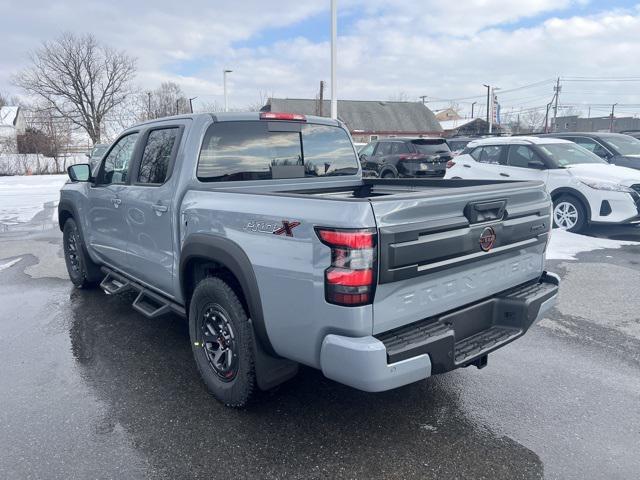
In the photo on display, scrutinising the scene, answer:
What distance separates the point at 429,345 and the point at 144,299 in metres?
2.94

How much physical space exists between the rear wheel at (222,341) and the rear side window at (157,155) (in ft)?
3.65

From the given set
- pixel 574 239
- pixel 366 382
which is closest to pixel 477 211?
pixel 366 382

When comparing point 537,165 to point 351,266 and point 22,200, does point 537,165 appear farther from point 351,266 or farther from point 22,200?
point 22,200

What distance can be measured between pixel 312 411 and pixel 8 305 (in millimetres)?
4189

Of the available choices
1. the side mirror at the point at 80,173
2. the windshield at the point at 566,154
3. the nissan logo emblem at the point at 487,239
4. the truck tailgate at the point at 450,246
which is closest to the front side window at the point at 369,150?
the windshield at the point at 566,154

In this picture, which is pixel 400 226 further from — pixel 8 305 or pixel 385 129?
pixel 385 129

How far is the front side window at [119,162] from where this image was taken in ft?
14.5

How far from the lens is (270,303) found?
2.67 m

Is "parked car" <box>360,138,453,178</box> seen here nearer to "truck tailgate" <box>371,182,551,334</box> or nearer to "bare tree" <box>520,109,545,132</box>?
"truck tailgate" <box>371,182,551,334</box>

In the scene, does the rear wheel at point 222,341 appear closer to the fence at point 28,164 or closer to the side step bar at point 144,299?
the side step bar at point 144,299

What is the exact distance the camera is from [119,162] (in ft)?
15.4

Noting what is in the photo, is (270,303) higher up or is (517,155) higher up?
(517,155)

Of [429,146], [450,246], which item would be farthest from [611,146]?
[450,246]

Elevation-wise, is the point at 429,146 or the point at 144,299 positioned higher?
the point at 429,146
